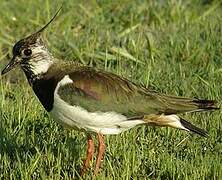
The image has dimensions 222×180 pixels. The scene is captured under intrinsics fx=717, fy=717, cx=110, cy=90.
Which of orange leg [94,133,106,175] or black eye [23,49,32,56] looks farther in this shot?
black eye [23,49,32,56]

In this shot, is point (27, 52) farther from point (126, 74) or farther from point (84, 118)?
point (126, 74)

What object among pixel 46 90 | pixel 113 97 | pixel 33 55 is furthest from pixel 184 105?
pixel 33 55

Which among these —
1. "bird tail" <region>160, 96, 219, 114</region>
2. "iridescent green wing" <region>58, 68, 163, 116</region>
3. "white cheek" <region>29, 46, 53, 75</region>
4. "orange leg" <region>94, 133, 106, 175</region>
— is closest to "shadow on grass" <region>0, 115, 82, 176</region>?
"orange leg" <region>94, 133, 106, 175</region>

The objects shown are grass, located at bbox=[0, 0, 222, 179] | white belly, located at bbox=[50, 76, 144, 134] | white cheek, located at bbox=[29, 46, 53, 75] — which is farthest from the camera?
white cheek, located at bbox=[29, 46, 53, 75]

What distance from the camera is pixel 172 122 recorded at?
202 inches

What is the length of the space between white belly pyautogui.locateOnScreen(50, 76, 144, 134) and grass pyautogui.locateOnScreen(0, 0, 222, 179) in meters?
0.26

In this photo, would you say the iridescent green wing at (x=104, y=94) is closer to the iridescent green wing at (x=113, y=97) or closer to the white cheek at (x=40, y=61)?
the iridescent green wing at (x=113, y=97)

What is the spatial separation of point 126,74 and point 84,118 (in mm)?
2025

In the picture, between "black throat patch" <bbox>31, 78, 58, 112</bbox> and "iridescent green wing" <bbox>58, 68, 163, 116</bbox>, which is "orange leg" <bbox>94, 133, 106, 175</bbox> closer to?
"iridescent green wing" <bbox>58, 68, 163, 116</bbox>

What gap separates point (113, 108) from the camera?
Answer: 4992mm

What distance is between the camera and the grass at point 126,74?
505 cm

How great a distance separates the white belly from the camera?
4883 mm

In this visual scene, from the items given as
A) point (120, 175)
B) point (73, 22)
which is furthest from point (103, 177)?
point (73, 22)

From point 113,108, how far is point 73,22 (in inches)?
150
